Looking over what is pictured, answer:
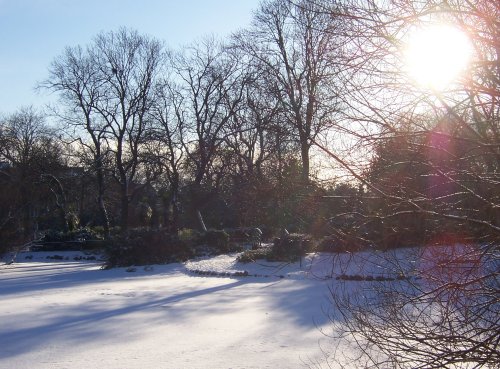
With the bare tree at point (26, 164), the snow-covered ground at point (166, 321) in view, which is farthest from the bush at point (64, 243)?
the snow-covered ground at point (166, 321)

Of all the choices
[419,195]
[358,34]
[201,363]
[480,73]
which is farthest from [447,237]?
[201,363]

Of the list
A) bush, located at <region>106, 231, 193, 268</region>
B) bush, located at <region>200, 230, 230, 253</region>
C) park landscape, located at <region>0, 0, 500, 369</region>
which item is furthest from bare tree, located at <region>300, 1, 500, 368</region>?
bush, located at <region>200, 230, 230, 253</region>

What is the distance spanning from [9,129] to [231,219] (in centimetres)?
2109

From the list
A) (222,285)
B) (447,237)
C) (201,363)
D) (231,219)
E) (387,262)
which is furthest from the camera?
(231,219)

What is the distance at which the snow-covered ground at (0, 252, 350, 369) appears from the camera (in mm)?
7785

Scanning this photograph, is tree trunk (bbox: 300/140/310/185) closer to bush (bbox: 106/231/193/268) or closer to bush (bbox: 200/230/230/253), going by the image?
bush (bbox: 106/231/193/268)

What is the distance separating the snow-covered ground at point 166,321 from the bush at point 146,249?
4.05 m

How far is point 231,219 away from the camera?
3912 centimetres

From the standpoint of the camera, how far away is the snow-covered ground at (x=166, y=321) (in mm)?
7785

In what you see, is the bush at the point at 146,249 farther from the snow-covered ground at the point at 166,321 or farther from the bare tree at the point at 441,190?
the bare tree at the point at 441,190

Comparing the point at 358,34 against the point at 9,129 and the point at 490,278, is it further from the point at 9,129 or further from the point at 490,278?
the point at 9,129

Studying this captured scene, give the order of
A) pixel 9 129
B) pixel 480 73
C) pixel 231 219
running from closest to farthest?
pixel 480 73 < pixel 231 219 < pixel 9 129

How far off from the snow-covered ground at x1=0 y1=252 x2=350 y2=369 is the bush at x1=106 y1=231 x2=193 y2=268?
13.3 ft

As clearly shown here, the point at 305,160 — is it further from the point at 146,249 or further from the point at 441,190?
the point at 146,249
